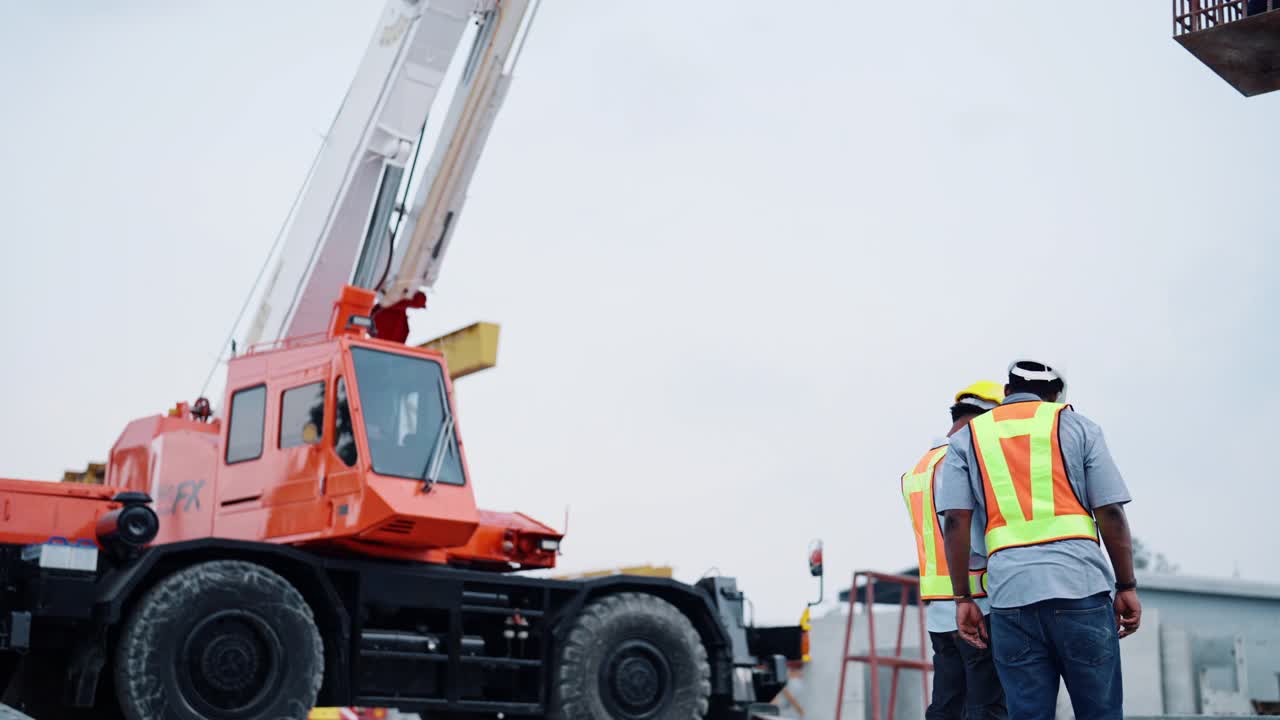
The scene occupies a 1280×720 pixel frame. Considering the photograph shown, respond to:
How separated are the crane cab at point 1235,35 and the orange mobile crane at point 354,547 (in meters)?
5.25

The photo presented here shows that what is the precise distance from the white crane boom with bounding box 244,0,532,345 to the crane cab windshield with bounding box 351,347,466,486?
1489 millimetres

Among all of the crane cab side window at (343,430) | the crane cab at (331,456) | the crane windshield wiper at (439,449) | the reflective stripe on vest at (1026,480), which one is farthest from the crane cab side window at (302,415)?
the reflective stripe on vest at (1026,480)

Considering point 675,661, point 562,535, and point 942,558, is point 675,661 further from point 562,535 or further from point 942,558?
point 942,558

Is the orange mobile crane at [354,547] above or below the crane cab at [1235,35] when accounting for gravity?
below

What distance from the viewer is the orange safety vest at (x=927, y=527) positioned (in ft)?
23.0

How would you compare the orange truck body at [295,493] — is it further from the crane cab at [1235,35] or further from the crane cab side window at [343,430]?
the crane cab at [1235,35]

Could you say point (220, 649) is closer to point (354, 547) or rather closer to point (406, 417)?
point (354, 547)

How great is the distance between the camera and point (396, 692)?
10398mm

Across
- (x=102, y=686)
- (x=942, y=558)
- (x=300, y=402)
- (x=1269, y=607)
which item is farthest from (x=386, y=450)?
(x=1269, y=607)

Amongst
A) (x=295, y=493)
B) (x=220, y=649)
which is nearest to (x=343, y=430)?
(x=295, y=493)

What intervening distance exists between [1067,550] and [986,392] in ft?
6.46

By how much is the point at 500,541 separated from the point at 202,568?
256cm

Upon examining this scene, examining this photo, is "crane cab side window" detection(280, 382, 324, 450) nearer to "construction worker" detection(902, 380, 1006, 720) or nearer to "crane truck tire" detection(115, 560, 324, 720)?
"crane truck tire" detection(115, 560, 324, 720)

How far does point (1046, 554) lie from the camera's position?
17.3 ft
